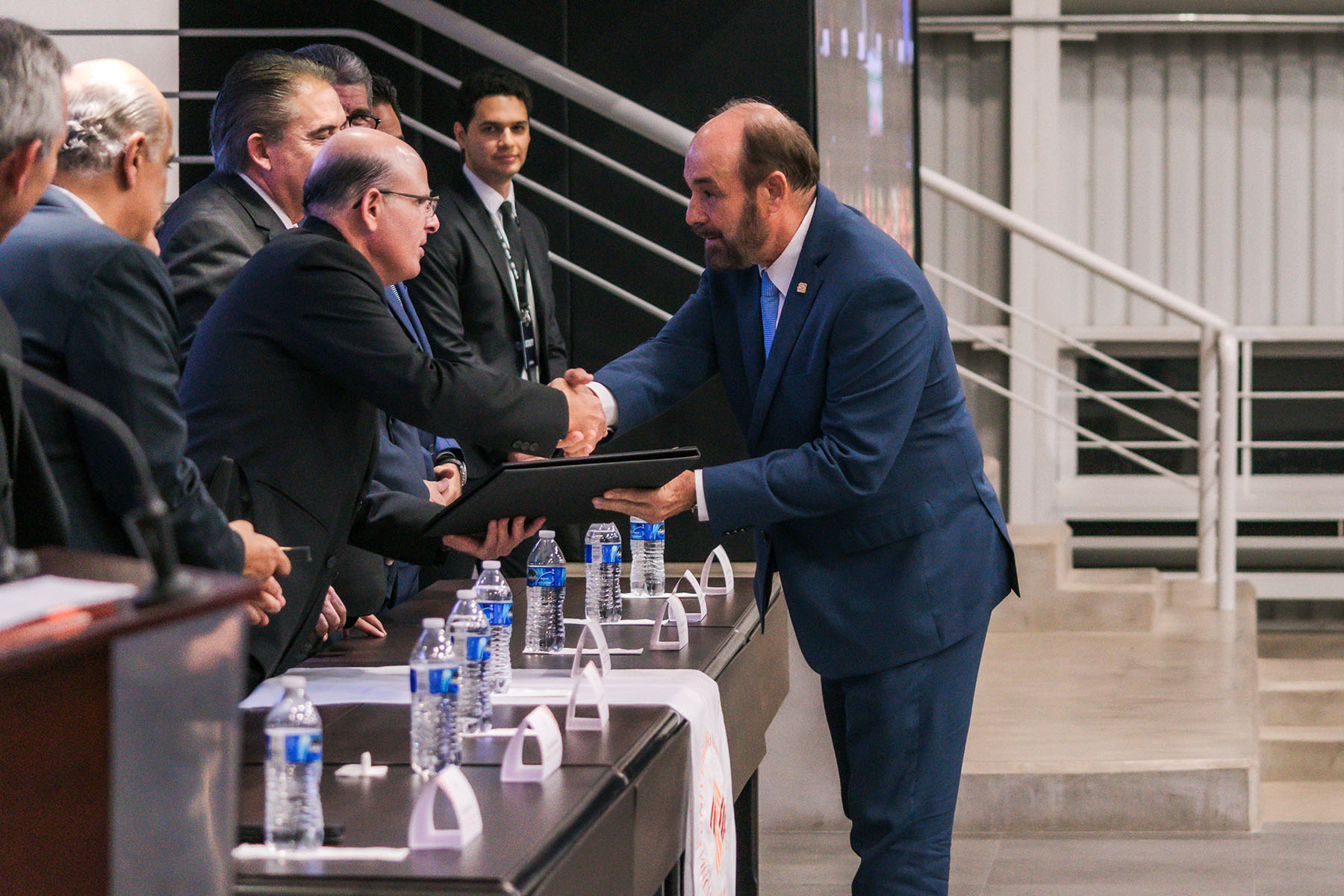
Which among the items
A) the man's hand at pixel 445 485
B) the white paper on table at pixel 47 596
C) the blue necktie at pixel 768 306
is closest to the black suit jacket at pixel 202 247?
the man's hand at pixel 445 485

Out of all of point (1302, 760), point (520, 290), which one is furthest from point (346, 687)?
point (1302, 760)

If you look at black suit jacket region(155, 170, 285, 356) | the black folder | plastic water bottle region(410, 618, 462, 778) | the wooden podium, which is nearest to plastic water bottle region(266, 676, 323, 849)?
plastic water bottle region(410, 618, 462, 778)

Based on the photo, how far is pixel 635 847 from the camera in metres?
1.67

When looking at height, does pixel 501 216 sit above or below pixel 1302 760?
above

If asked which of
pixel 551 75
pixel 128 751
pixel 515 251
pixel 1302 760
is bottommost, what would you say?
pixel 1302 760

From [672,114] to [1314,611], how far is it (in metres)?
4.75

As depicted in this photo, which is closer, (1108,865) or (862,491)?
(862,491)

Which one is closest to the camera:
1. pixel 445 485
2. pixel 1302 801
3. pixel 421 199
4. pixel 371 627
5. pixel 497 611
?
pixel 497 611

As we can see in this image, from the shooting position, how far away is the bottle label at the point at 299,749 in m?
1.41

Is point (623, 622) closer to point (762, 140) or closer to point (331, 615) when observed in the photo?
point (331, 615)

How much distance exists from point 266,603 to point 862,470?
874mm

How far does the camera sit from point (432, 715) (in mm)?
1625

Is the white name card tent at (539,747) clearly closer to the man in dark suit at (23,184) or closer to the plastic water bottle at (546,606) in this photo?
the man in dark suit at (23,184)

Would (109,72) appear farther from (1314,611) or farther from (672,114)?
(1314,611)
